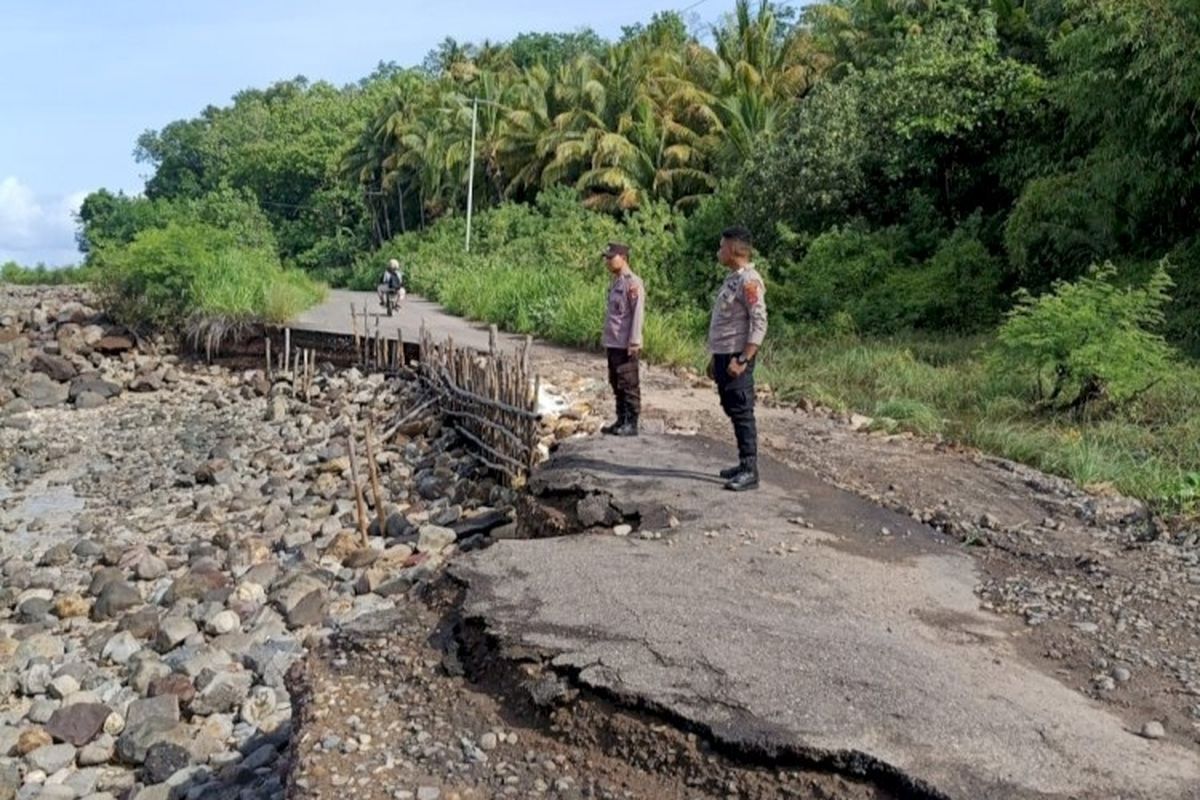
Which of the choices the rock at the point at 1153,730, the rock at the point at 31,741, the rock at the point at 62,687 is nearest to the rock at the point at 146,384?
the rock at the point at 62,687

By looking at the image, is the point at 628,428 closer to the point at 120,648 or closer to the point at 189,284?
the point at 120,648

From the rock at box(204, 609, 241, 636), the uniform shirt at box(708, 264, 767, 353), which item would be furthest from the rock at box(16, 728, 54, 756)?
the uniform shirt at box(708, 264, 767, 353)

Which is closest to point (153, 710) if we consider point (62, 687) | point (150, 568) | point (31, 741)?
point (31, 741)

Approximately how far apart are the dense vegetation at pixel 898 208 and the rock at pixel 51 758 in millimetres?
7358

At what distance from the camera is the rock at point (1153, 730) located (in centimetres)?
397

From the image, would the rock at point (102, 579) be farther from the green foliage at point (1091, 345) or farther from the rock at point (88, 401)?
the rock at point (88, 401)

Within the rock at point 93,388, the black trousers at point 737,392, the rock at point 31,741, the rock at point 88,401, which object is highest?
the black trousers at point 737,392

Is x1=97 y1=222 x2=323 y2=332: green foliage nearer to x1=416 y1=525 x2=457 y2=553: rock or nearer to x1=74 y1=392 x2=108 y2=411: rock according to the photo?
x1=74 y1=392 x2=108 y2=411: rock

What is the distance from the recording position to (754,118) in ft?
91.6

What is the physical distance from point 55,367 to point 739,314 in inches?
745

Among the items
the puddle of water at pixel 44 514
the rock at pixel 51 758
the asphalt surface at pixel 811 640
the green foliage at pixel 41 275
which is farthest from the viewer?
the green foliage at pixel 41 275

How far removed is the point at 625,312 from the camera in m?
8.25

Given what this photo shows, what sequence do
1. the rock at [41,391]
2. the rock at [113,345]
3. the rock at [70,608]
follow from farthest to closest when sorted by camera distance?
1. the rock at [113,345]
2. the rock at [41,391]
3. the rock at [70,608]

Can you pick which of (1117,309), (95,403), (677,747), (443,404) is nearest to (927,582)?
(677,747)
